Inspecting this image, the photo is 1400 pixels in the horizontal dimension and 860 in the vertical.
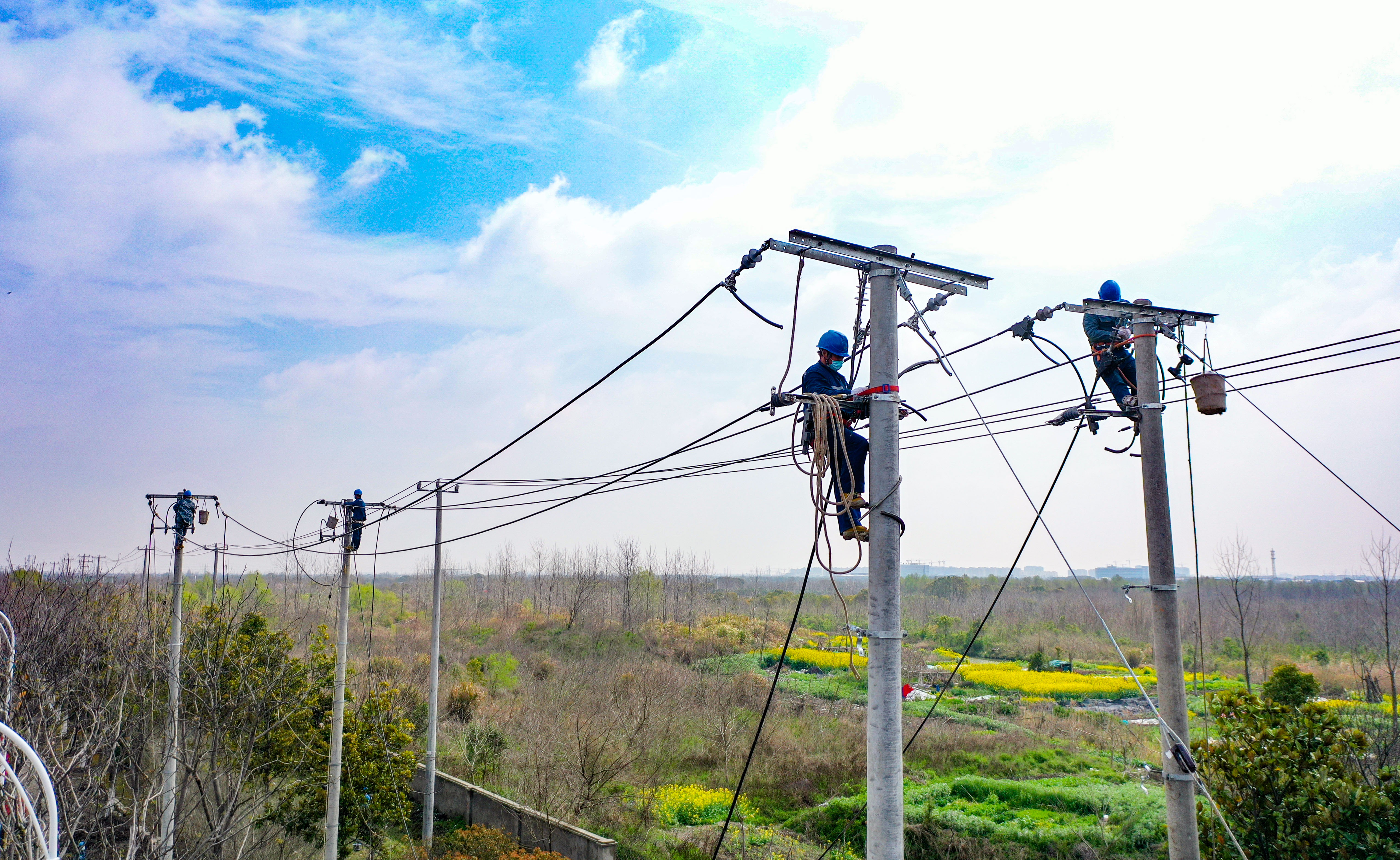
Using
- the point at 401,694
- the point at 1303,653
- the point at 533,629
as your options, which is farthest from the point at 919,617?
the point at 401,694

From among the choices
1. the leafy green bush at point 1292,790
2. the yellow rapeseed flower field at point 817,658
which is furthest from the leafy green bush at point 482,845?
the yellow rapeseed flower field at point 817,658

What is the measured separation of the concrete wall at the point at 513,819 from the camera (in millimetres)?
14242

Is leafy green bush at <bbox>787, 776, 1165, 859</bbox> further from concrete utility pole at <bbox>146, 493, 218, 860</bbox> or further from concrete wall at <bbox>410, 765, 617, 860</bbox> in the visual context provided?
concrete utility pole at <bbox>146, 493, 218, 860</bbox>

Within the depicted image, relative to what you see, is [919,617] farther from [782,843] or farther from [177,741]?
[177,741]

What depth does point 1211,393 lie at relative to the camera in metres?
6.38

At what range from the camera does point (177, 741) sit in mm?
12078

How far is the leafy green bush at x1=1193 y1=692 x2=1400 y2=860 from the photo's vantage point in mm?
8539

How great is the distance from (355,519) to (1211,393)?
11.6m

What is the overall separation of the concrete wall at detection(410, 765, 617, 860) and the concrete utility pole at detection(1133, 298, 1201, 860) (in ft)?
34.1

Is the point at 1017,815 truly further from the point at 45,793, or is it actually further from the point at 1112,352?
the point at 45,793

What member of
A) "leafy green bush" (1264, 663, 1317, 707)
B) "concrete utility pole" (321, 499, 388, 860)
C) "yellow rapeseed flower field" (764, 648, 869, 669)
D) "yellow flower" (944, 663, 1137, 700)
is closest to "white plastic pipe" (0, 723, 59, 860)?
"concrete utility pole" (321, 499, 388, 860)

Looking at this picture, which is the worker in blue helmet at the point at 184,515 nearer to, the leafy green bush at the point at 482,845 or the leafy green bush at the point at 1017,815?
the leafy green bush at the point at 482,845

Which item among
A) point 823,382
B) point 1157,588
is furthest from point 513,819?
point 823,382

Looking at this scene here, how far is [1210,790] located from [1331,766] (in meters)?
1.26
